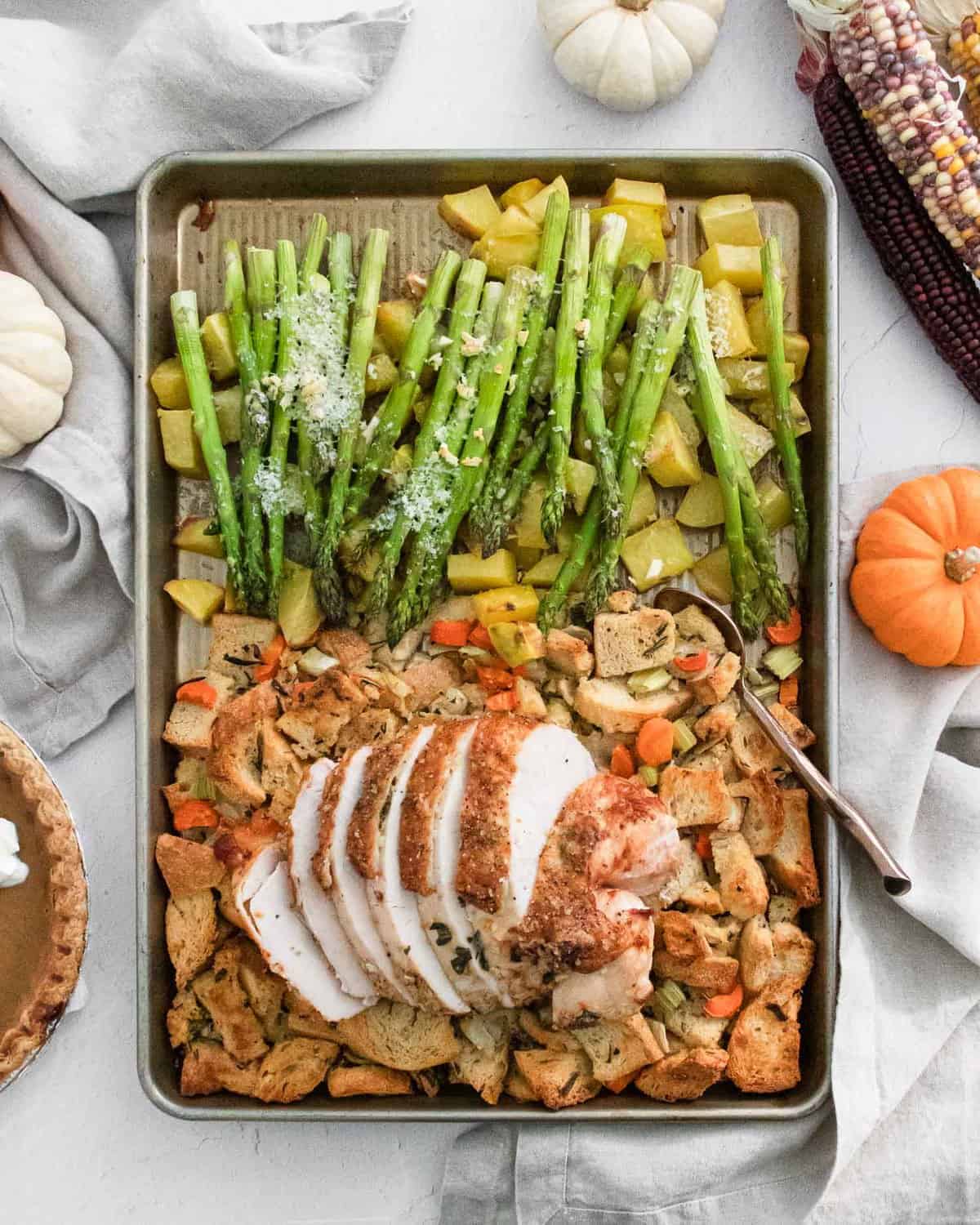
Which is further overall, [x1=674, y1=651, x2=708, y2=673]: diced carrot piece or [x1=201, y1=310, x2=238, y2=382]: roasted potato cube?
[x1=201, y1=310, x2=238, y2=382]: roasted potato cube

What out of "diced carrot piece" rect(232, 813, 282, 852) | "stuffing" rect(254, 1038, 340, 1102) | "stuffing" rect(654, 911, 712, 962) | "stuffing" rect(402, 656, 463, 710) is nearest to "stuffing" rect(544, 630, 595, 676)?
"stuffing" rect(402, 656, 463, 710)

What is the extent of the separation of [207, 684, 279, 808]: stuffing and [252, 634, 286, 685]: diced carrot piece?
0.35ft

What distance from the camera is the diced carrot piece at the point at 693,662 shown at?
4715 mm

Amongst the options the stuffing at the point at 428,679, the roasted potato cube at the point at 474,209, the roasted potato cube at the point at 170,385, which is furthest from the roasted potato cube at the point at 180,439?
the roasted potato cube at the point at 474,209

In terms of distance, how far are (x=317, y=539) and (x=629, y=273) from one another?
1566mm

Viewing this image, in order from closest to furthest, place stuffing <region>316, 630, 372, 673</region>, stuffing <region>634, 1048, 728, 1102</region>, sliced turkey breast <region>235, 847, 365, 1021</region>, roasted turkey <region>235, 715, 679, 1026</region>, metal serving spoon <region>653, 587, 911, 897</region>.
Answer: roasted turkey <region>235, 715, 679, 1026</region> → sliced turkey breast <region>235, 847, 365, 1021</region> → stuffing <region>634, 1048, 728, 1102</region> → metal serving spoon <region>653, 587, 911, 897</region> → stuffing <region>316, 630, 372, 673</region>

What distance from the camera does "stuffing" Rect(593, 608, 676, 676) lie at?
15.5 ft

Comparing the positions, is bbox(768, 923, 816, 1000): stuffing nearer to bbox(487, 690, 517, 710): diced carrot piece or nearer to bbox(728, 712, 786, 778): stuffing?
bbox(728, 712, 786, 778): stuffing

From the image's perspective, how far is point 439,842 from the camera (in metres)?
4.16

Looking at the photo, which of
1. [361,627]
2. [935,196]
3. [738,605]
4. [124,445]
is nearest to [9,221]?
[124,445]

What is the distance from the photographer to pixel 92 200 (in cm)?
502

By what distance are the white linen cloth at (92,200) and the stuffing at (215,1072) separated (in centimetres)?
135

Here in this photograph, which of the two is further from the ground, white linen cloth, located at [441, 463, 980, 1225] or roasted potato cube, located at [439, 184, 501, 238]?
roasted potato cube, located at [439, 184, 501, 238]

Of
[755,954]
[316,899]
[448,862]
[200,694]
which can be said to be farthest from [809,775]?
[200,694]
